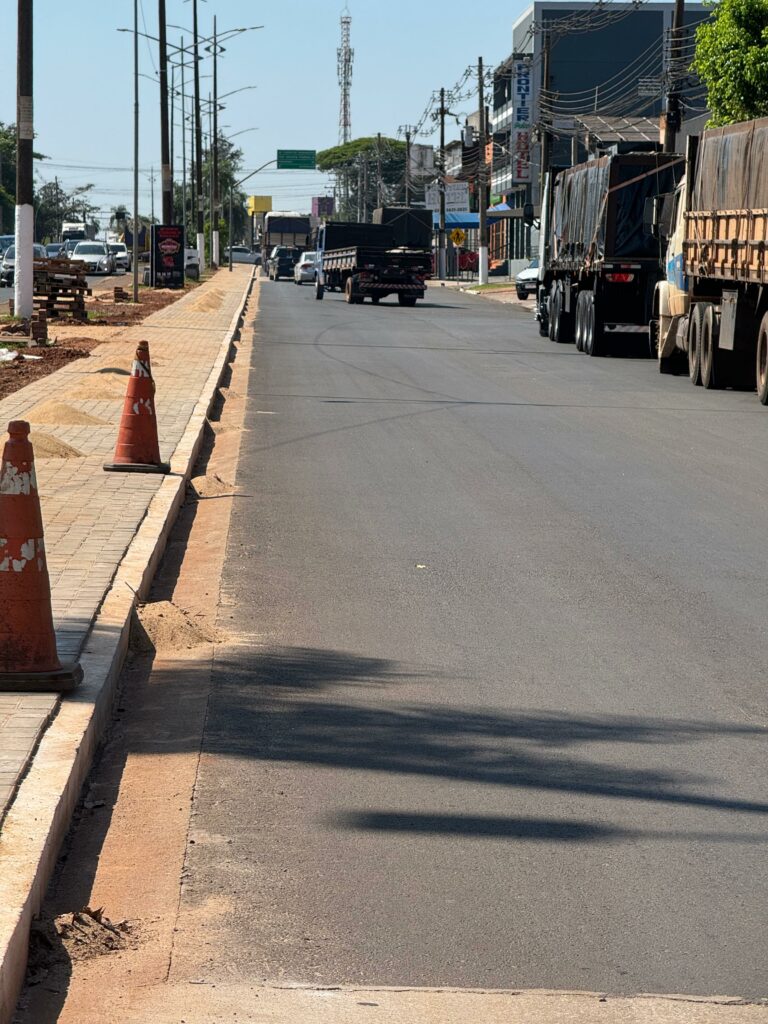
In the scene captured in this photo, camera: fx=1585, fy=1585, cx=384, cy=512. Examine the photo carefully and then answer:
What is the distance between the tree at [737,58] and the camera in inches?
1350

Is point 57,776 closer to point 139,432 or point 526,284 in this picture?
point 139,432

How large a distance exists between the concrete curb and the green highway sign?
105m

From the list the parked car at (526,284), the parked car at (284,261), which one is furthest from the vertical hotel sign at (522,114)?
the parked car at (526,284)

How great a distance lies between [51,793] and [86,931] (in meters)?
0.70

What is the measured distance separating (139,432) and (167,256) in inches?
1719

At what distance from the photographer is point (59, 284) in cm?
3547

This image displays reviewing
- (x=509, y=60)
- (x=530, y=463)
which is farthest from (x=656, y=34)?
(x=530, y=463)

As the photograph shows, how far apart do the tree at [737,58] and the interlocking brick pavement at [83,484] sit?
14.7 m

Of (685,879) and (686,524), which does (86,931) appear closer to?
(685,879)

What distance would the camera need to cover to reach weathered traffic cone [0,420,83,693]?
6066mm

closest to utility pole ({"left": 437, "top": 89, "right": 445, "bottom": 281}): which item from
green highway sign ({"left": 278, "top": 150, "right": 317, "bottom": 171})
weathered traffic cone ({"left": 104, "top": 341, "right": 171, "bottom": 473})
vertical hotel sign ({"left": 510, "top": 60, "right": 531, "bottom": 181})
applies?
vertical hotel sign ({"left": 510, "top": 60, "right": 531, "bottom": 181})

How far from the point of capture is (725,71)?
35188 mm

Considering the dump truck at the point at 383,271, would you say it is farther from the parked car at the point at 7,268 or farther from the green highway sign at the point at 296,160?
the green highway sign at the point at 296,160

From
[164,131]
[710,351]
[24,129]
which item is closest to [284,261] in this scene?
[164,131]
